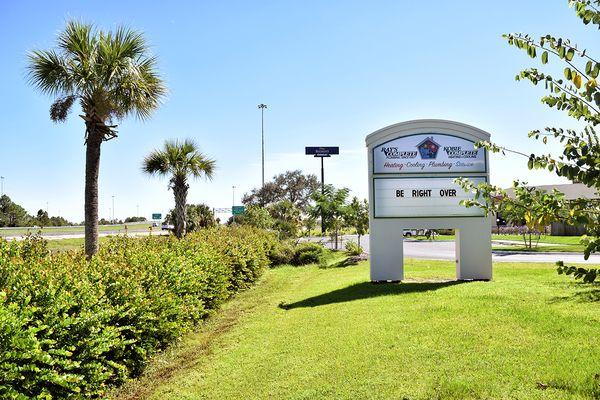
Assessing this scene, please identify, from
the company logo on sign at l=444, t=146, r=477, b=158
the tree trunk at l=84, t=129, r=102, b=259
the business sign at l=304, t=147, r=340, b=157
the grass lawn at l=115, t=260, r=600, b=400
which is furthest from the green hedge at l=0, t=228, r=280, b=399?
the business sign at l=304, t=147, r=340, b=157

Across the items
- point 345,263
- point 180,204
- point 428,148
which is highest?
point 428,148

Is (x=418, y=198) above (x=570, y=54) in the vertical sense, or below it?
below

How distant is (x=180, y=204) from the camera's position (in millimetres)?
21062

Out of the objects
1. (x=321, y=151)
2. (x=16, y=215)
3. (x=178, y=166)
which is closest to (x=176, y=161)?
(x=178, y=166)

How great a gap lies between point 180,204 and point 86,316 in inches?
638

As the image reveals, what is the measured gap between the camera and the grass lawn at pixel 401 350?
529cm

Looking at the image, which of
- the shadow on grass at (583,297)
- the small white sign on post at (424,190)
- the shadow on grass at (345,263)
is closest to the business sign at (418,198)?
the small white sign on post at (424,190)

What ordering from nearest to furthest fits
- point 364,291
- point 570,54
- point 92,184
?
point 570,54 → point 92,184 → point 364,291

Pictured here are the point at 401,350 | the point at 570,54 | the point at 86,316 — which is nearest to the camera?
the point at 570,54

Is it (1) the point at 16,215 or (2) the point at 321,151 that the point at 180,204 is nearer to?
(2) the point at 321,151

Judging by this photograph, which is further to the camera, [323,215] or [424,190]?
[323,215]

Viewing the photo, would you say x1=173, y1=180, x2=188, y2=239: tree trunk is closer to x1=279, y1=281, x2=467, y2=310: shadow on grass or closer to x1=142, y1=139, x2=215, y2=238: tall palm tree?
x1=142, y1=139, x2=215, y2=238: tall palm tree

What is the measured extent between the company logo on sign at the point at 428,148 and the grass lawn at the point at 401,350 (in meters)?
4.14

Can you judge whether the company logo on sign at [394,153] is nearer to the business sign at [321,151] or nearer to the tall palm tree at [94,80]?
the tall palm tree at [94,80]
